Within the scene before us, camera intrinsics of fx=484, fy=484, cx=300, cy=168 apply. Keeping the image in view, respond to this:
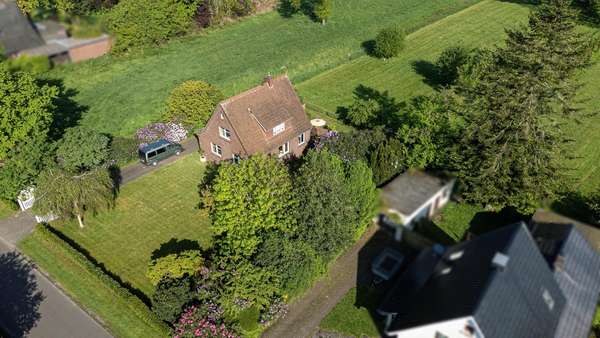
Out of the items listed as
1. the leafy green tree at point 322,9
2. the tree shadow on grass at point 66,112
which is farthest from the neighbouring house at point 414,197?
the leafy green tree at point 322,9

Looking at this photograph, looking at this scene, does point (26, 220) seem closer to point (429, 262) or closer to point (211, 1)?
point (429, 262)

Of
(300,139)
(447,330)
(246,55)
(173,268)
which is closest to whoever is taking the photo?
(447,330)

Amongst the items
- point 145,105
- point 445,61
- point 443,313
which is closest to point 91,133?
point 145,105

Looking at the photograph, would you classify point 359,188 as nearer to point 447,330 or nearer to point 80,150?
point 447,330

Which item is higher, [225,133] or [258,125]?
[258,125]

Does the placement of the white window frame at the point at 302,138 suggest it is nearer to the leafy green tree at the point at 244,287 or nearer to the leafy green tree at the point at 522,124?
the leafy green tree at the point at 522,124

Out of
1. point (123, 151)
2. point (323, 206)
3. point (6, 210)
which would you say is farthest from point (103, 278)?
point (123, 151)

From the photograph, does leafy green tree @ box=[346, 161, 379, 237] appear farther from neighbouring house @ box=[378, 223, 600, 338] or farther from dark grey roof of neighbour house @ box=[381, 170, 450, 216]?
dark grey roof of neighbour house @ box=[381, 170, 450, 216]
